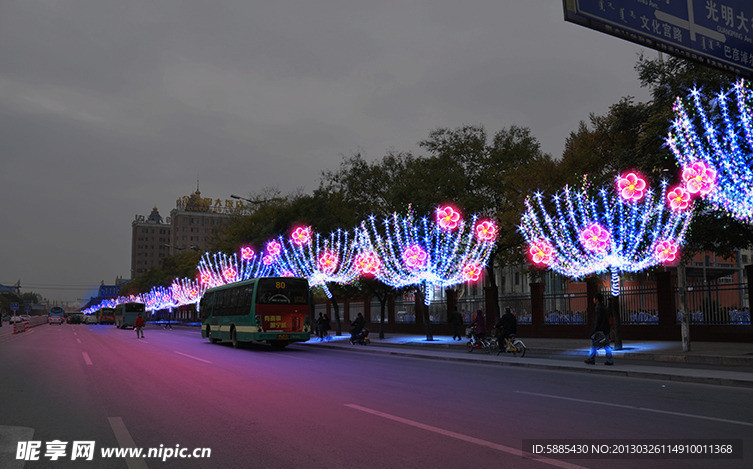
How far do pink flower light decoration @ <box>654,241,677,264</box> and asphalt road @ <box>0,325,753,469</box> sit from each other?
8.52m

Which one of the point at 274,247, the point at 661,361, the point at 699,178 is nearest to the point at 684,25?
the point at 699,178

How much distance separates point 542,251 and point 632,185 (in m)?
8.08

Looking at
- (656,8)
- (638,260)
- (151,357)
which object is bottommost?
(151,357)

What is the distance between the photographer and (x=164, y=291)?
115 meters

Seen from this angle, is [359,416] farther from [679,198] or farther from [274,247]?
[274,247]

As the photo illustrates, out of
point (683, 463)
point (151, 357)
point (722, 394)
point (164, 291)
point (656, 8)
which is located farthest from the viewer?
point (164, 291)

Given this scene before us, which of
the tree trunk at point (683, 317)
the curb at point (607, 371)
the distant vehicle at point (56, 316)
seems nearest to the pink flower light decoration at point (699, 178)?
the tree trunk at point (683, 317)

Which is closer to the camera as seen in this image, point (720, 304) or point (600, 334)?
point (600, 334)

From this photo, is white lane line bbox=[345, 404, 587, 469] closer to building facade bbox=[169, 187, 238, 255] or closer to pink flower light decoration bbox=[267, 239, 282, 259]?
pink flower light decoration bbox=[267, 239, 282, 259]

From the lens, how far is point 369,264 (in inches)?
1387

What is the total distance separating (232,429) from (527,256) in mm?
28549

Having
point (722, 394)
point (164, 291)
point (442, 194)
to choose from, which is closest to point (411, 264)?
point (442, 194)

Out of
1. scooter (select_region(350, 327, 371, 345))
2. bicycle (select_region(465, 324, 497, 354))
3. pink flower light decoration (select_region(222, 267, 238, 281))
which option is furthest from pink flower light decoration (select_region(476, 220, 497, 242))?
pink flower light decoration (select_region(222, 267, 238, 281))

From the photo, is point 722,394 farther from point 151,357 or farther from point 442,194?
point 442,194
